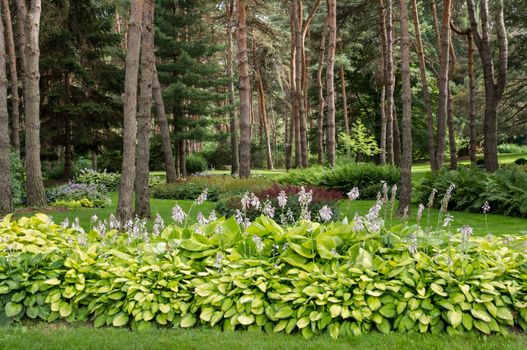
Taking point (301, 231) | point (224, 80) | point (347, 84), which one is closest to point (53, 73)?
point (224, 80)

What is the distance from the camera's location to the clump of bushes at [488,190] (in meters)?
10.9

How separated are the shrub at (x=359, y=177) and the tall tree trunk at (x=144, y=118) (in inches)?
299

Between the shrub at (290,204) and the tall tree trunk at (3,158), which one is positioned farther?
the tall tree trunk at (3,158)

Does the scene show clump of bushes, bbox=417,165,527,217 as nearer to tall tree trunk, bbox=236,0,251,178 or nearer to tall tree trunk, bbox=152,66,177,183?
tall tree trunk, bbox=236,0,251,178

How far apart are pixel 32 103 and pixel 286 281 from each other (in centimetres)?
1093

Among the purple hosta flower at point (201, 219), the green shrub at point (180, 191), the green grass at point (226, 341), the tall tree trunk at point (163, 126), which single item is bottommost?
the green grass at point (226, 341)

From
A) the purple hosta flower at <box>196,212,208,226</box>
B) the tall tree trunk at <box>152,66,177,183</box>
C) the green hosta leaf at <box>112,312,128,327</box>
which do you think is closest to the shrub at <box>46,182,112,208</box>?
the tall tree trunk at <box>152,66,177,183</box>

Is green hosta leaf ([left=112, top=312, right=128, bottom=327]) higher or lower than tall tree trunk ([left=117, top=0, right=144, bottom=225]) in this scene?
lower

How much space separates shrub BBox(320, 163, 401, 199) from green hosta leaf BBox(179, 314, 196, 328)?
39.7 ft

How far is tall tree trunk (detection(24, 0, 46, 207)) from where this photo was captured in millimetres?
12922

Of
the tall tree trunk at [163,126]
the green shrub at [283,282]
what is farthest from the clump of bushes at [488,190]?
the tall tree trunk at [163,126]

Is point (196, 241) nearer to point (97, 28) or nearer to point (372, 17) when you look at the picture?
point (97, 28)

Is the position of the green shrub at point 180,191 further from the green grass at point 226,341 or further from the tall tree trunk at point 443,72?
the green grass at point 226,341

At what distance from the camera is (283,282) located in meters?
4.84
